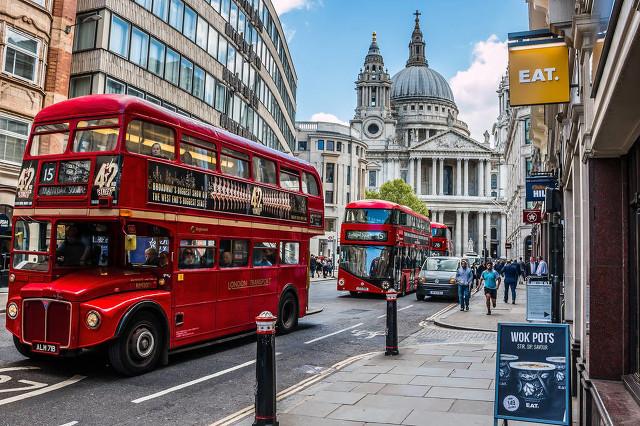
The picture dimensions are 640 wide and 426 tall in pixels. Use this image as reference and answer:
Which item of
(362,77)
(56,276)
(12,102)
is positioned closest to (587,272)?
(56,276)

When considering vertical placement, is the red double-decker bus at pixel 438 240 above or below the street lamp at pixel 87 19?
below

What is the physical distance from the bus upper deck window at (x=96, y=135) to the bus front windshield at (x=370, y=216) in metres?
16.3

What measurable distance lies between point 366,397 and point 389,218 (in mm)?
17054

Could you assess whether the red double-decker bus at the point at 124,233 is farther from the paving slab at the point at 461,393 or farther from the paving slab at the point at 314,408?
the paving slab at the point at 461,393

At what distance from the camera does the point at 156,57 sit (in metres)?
25.6

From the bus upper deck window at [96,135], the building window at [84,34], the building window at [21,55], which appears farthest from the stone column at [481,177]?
the bus upper deck window at [96,135]

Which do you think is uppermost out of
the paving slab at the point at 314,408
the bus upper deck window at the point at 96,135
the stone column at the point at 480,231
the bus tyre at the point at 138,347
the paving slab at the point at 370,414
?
the stone column at the point at 480,231

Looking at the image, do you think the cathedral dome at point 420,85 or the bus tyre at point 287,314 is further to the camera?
the cathedral dome at point 420,85

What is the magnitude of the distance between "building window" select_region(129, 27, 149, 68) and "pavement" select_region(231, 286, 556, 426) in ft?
58.8

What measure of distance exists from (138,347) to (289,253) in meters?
5.56

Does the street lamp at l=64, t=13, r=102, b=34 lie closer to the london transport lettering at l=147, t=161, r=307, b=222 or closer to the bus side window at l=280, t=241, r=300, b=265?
the london transport lettering at l=147, t=161, r=307, b=222

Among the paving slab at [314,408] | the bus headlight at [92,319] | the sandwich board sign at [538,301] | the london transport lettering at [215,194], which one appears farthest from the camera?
the sandwich board sign at [538,301]

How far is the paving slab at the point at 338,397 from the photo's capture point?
7348 millimetres

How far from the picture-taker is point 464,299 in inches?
795
